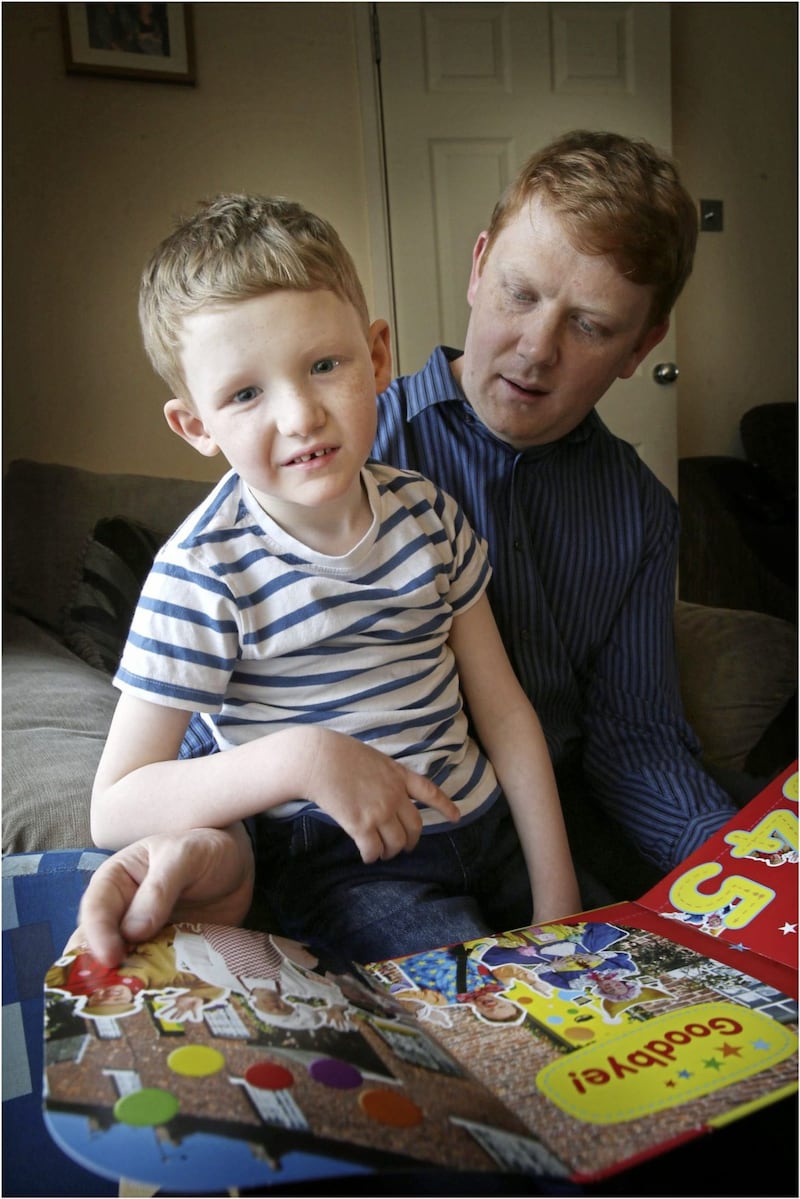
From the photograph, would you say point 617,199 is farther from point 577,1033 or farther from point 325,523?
point 577,1033

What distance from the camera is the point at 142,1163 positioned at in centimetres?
38

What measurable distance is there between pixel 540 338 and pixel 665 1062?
695 mm

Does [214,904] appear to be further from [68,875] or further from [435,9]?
[435,9]

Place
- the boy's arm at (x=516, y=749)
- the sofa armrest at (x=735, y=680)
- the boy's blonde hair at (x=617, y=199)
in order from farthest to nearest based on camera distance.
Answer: the sofa armrest at (x=735, y=680), the boy's blonde hair at (x=617, y=199), the boy's arm at (x=516, y=749)

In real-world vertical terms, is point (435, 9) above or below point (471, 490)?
above

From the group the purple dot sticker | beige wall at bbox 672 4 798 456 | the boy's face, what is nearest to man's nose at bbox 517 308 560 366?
the boy's face

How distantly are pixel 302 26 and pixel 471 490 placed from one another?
2.00 m

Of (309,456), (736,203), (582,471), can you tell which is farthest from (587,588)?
(736,203)

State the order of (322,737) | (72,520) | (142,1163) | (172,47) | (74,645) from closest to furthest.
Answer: (142,1163), (322,737), (74,645), (72,520), (172,47)

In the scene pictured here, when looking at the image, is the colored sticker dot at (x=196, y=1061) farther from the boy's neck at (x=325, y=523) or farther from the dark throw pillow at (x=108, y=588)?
the dark throw pillow at (x=108, y=588)

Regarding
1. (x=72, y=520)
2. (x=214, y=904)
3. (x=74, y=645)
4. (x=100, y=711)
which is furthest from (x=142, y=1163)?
(x=72, y=520)

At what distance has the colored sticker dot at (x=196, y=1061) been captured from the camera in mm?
425

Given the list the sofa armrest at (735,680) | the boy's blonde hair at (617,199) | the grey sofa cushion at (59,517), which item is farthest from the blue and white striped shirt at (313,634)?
the grey sofa cushion at (59,517)

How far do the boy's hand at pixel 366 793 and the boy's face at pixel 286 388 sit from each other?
0.59 ft
